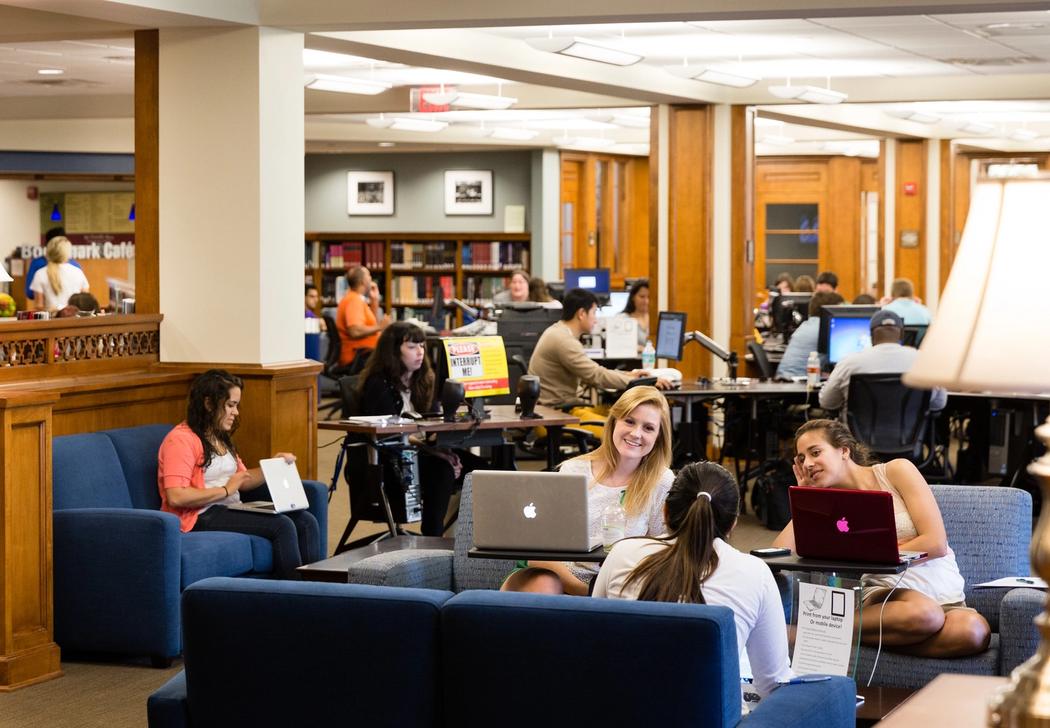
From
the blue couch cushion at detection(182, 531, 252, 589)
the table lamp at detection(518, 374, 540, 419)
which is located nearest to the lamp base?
the blue couch cushion at detection(182, 531, 252, 589)

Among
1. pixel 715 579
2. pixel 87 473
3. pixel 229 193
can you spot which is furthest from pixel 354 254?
pixel 715 579

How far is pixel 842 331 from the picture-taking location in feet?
33.8

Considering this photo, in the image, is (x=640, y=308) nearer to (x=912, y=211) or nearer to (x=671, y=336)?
(x=671, y=336)

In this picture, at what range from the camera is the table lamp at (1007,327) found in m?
1.75

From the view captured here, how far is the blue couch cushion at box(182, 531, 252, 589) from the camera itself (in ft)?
19.2

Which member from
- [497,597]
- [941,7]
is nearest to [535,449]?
[941,7]

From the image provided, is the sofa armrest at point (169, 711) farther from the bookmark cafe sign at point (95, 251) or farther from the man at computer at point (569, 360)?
the bookmark cafe sign at point (95, 251)

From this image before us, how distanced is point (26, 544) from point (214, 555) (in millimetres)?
751

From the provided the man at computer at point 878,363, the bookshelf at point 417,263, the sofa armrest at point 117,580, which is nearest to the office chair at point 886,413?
the man at computer at point 878,363

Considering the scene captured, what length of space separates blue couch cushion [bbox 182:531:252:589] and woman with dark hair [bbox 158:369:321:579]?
0.48 ft

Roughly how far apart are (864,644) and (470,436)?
3268 millimetres

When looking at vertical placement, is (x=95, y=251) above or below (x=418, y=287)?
above

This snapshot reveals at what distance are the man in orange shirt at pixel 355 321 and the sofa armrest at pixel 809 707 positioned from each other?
10.9 metres

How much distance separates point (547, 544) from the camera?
4367 mm
